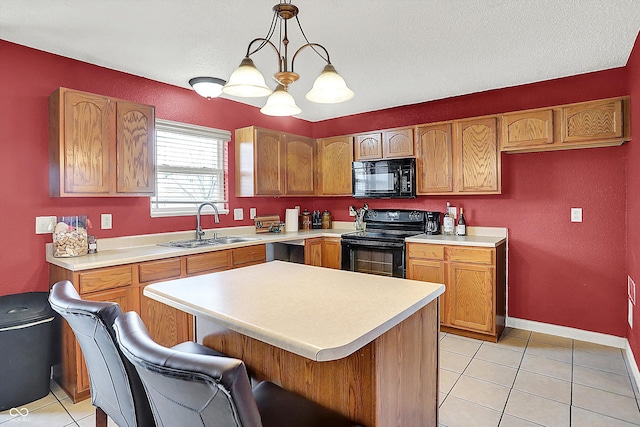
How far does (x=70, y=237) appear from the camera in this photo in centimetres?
261

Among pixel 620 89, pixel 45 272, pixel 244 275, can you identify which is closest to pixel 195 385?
pixel 244 275

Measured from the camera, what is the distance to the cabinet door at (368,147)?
13.8 ft

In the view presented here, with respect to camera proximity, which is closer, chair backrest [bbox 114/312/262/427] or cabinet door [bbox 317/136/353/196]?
→ chair backrest [bbox 114/312/262/427]

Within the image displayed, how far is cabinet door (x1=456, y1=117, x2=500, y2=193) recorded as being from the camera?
3.40 metres

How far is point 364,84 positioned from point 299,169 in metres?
1.45

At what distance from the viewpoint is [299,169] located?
14.8ft

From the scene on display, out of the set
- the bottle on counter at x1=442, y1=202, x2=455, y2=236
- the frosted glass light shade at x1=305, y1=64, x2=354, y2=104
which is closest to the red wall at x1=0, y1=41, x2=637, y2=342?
the bottle on counter at x1=442, y1=202, x2=455, y2=236

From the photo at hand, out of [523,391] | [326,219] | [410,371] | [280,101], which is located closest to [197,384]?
[410,371]

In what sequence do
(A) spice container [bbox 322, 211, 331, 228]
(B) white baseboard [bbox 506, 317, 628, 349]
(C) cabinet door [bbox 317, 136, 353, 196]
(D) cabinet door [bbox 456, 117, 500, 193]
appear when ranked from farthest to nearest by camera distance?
1. (A) spice container [bbox 322, 211, 331, 228]
2. (C) cabinet door [bbox 317, 136, 353, 196]
3. (D) cabinet door [bbox 456, 117, 500, 193]
4. (B) white baseboard [bbox 506, 317, 628, 349]

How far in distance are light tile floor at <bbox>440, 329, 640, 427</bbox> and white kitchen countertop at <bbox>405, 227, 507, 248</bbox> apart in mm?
919

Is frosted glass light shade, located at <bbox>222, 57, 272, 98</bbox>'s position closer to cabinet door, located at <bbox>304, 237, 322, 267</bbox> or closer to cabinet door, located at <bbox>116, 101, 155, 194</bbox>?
cabinet door, located at <bbox>116, 101, 155, 194</bbox>

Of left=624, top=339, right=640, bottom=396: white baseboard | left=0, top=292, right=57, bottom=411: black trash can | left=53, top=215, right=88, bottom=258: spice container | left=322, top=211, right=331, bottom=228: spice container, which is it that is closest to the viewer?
left=0, top=292, right=57, bottom=411: black trash can

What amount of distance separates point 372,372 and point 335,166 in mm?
3607

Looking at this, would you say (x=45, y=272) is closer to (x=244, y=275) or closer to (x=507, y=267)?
(x=244, y=275)
